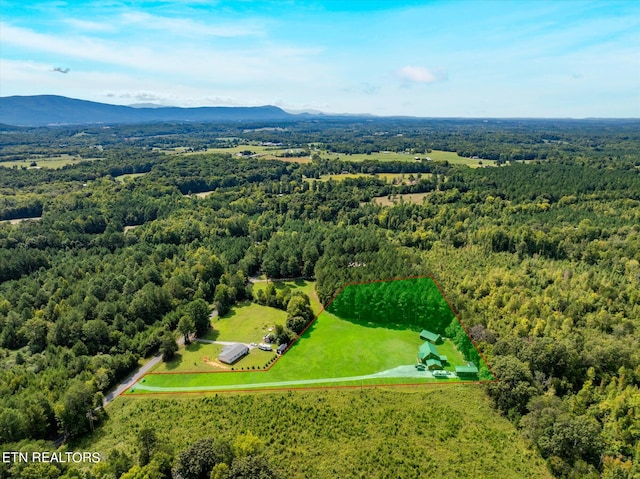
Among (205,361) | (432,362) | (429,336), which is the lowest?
(205,361)

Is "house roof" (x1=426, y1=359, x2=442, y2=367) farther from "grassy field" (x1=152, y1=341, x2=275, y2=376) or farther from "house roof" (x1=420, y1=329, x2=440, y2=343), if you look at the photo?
"grassy field" (x1=152, y1=341, x2=275, y2=376)

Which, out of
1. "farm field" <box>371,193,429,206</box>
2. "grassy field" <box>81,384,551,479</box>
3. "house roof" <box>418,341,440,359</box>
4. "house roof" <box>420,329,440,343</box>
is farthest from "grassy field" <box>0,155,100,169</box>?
"house roof" <box>418,341,440,359</box>

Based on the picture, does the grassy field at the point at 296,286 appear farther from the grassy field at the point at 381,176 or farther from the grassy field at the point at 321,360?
the grassy field at the point at 381,176

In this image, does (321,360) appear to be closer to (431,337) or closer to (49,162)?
(431,337)

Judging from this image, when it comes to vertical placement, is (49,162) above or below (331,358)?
above

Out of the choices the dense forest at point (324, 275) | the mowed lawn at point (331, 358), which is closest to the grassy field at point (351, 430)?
the dense forest at point (324, 275)

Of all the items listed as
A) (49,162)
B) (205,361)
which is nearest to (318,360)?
(205,361)
